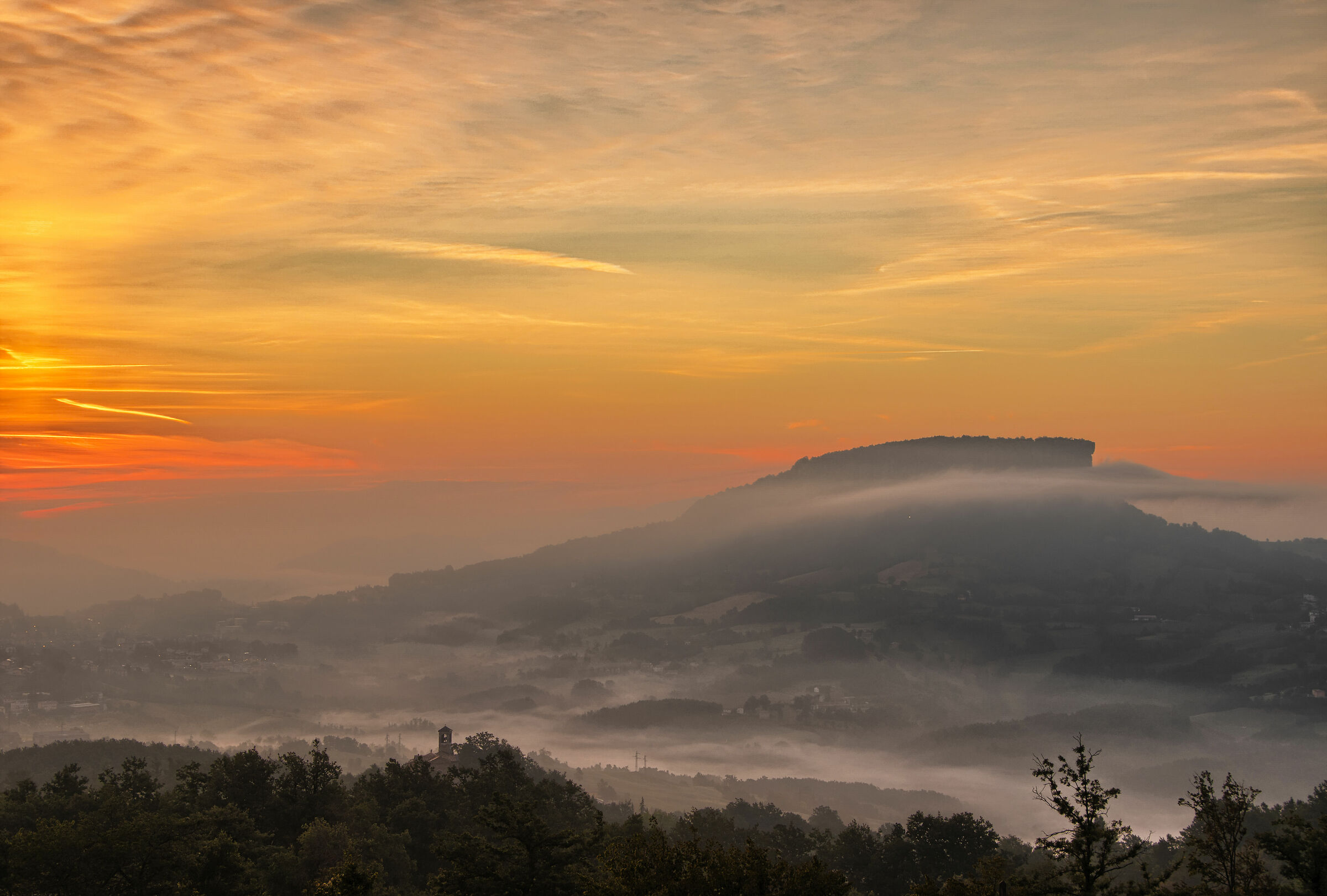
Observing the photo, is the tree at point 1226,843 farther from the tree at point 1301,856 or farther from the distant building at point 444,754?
the distant building at point 444,754

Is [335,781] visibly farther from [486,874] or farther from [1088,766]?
[1088,766]

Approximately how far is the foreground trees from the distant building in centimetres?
7326

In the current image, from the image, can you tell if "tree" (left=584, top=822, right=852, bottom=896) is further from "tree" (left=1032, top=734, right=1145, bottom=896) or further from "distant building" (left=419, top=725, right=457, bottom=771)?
"distant building" (left=419, top=725, right=457, bottom=771)

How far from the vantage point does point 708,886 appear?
4469 centimetres

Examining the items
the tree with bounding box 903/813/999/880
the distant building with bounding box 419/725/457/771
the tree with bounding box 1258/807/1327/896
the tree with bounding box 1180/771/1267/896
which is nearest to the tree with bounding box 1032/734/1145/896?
the tree with bounding box 1180/771/1267/896

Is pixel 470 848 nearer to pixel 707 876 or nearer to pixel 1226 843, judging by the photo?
pixel 707 876

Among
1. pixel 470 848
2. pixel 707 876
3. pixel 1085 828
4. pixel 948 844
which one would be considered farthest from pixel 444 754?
pixel 1085 828

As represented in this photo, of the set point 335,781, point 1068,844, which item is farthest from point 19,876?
point 1068,844

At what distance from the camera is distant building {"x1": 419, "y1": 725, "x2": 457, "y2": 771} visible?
588 ft

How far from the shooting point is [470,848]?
59.4m

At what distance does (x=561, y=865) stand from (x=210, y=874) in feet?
71.3

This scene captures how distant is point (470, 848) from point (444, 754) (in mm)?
131610

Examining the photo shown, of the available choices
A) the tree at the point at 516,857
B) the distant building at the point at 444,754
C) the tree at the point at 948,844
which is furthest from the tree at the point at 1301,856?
the distant building at the point at 444,754

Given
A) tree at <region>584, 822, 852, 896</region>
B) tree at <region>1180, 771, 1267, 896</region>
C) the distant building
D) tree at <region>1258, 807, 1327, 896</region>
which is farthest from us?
the distant building
